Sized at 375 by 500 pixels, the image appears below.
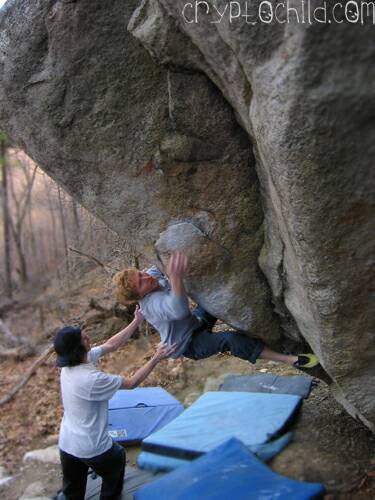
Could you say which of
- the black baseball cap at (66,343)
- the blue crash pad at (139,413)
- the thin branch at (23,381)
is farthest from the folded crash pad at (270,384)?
the thin branch at (23,381)

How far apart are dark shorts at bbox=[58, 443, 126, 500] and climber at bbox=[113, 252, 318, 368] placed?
3.07ft

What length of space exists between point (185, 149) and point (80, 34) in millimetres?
1068

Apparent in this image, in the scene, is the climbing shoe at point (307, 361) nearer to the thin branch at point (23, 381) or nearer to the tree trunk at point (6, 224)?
the thin branch at point (23, 381)

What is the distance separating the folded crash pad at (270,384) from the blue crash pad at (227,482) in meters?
1.31

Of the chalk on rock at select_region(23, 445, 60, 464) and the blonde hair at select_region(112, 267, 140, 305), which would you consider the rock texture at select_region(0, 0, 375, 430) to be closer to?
the blonde hair at select_region(112, 267, 140, 305)

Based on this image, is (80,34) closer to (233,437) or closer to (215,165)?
(215,165)

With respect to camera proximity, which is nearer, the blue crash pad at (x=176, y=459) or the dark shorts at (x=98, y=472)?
the dark shorts at (x=98, y=472)

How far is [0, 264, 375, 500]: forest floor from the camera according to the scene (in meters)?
4.48

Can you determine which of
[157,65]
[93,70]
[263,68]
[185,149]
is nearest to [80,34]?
[93,70]

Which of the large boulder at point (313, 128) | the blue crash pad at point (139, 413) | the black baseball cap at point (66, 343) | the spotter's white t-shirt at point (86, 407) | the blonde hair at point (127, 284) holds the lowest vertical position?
the blue crash pad at point (139, 413)

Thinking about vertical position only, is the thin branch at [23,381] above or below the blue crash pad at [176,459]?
below

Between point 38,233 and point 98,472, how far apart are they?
18.7m

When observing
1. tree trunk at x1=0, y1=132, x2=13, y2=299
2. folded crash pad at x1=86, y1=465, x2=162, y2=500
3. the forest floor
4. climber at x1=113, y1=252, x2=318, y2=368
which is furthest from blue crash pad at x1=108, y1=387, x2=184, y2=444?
tree trunk at x1=0, y1=132, x2=13, y2=299

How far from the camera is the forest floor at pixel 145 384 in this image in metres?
4.48
